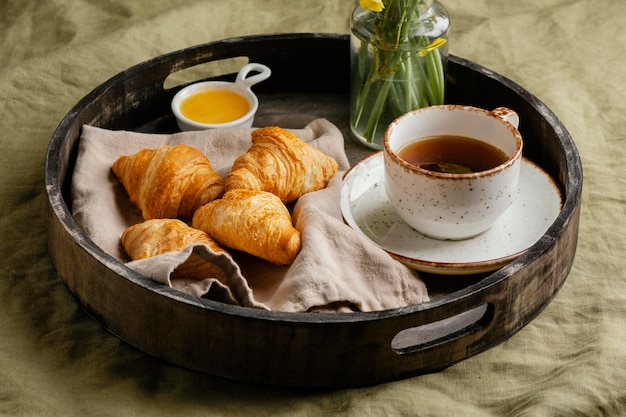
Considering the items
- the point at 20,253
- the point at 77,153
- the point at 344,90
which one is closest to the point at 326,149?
the point at 344,90

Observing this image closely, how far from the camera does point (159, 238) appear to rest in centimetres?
138

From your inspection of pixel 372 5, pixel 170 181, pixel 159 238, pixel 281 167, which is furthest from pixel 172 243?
pixel 372 5

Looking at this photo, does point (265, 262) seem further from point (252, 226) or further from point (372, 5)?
point (372, 5)

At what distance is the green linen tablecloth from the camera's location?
1.28m

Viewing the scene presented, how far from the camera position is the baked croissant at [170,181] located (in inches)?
58.2

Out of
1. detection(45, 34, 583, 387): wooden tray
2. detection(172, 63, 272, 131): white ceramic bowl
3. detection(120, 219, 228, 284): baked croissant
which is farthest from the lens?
detection(172, 63, 272, 131): white ceramic bowl

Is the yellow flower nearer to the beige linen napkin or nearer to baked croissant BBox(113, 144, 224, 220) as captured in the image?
the beige linen napkin

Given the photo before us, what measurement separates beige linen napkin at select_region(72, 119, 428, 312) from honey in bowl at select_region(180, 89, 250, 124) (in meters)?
0.09

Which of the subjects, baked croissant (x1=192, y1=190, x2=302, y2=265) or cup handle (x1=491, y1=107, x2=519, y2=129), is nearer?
baked croissant (x1=192, y1=190, x2=302, y2=265)

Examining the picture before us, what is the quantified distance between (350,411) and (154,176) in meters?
0.50

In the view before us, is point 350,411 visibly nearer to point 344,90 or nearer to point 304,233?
point 304,233

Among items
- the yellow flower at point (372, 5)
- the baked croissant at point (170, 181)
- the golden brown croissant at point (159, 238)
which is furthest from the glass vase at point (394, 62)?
the golden brown croissant at point (159, 238)

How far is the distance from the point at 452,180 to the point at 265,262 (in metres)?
0.31

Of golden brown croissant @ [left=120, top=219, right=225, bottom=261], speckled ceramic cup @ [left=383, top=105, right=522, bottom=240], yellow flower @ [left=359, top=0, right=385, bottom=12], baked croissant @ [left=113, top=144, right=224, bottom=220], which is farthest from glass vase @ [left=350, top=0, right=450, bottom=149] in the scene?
golden brown croissant @ [left=120, top=219, right=225, bottom=261]
